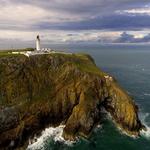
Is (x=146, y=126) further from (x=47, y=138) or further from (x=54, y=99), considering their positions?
(x=47, y=138)

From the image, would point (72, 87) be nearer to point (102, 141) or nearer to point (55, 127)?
point (55, 127)

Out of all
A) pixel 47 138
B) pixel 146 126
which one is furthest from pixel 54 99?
pixel 146 126

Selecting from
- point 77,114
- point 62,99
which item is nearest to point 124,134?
point 77,114

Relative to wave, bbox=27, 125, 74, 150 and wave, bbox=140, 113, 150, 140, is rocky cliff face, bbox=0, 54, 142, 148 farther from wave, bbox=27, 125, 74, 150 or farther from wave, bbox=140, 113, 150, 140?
wave, bbox=140, 113, 150, 140

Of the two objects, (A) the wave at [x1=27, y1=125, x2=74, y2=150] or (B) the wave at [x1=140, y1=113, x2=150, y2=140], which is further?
(B) the wave at [x1=140, y1=113, x2=150, y2=140]

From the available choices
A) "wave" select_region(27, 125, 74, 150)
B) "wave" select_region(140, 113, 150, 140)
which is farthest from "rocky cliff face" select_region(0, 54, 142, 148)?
"wave" select_region(140, 113, 150, 140)
